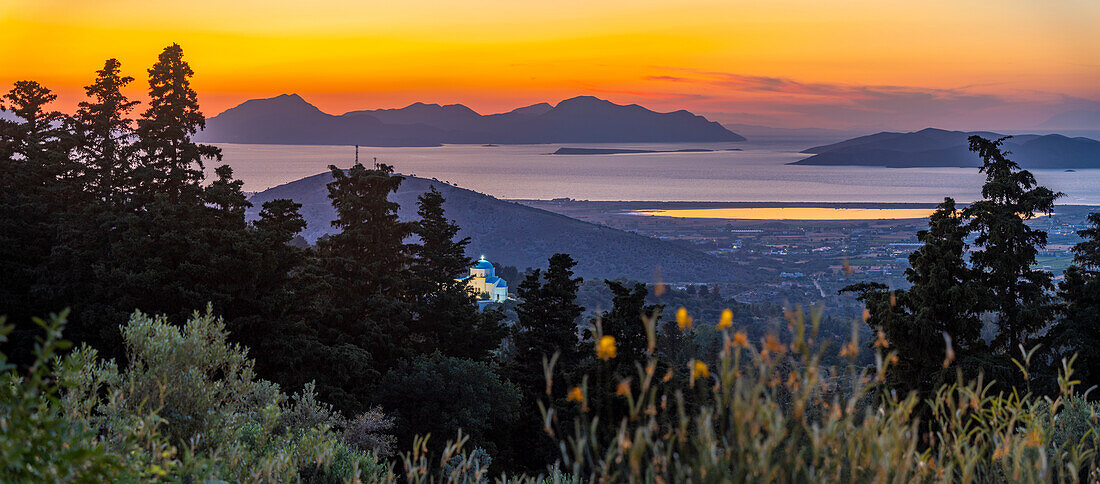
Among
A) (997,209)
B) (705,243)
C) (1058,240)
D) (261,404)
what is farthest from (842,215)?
(261,404)

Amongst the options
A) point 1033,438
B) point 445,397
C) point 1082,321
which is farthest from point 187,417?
point 1082,321

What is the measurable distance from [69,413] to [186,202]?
1712 cm

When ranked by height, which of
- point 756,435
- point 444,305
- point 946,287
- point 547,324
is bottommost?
point 547,324

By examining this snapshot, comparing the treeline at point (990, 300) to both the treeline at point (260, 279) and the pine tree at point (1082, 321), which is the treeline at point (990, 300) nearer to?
the pine tree at point (1082, 321)

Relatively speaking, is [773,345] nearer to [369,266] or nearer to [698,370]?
[698,370]

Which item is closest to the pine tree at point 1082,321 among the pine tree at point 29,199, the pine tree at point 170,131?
the pine tree at point 170,131

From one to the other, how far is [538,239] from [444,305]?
143955 millimetres

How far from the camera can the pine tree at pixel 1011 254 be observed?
20969 millimetres

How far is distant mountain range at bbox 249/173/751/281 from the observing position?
150 m

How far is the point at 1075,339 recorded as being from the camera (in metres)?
20.8

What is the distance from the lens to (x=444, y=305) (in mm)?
29578

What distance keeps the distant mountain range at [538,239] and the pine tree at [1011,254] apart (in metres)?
117

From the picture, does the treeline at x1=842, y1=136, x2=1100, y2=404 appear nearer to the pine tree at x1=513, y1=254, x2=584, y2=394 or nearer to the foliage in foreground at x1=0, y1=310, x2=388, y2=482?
the pine tree at x1=513, y1=254, x2=584, y2=394

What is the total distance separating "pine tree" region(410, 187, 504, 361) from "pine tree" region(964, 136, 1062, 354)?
15.9m
